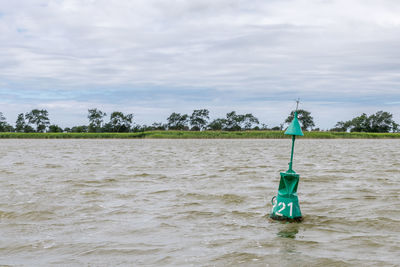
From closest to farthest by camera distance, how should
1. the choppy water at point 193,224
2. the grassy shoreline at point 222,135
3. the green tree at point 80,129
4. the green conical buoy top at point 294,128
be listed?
the choppy water at point 193,224 → the green conical buoy top at point 294,128 → the grassy shoreline at point 222,135 → the green tree at point 80,129

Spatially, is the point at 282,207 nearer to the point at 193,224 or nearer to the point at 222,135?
the point at 193,224

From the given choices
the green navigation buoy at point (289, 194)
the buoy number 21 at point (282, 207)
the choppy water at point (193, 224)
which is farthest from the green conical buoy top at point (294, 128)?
the choppy water at point (193, 224)

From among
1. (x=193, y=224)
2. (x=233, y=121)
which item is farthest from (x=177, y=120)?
(x=193, y=224)

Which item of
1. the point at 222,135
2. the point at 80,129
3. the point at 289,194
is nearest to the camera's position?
the point at 289,194

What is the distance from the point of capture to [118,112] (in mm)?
118125

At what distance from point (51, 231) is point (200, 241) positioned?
2.49 m

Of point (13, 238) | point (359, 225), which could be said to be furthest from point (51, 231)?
point (359, 225)

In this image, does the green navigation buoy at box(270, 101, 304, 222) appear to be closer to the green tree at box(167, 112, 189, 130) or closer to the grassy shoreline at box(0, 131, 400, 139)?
the grassy shoreline at box(0, 131, 400, 139)

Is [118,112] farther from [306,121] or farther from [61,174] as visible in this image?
[61,174]

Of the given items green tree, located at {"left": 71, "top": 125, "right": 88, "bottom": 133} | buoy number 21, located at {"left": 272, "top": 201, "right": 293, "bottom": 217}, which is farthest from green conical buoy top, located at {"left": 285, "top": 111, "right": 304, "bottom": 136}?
green tree, located at {"left": 71, "top": 125, "right": 88, "bottom": 133}

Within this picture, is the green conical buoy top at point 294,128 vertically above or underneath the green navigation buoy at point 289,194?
above

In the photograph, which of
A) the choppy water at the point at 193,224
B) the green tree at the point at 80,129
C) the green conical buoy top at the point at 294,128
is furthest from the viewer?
the green tree at the point at 80,129

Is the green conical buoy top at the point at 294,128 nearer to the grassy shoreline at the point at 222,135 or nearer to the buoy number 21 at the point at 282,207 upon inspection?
the buoy number 21 at the point at 282,207

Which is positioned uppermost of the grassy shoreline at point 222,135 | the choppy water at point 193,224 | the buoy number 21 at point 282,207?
the grassy shoreline at point 222,135
